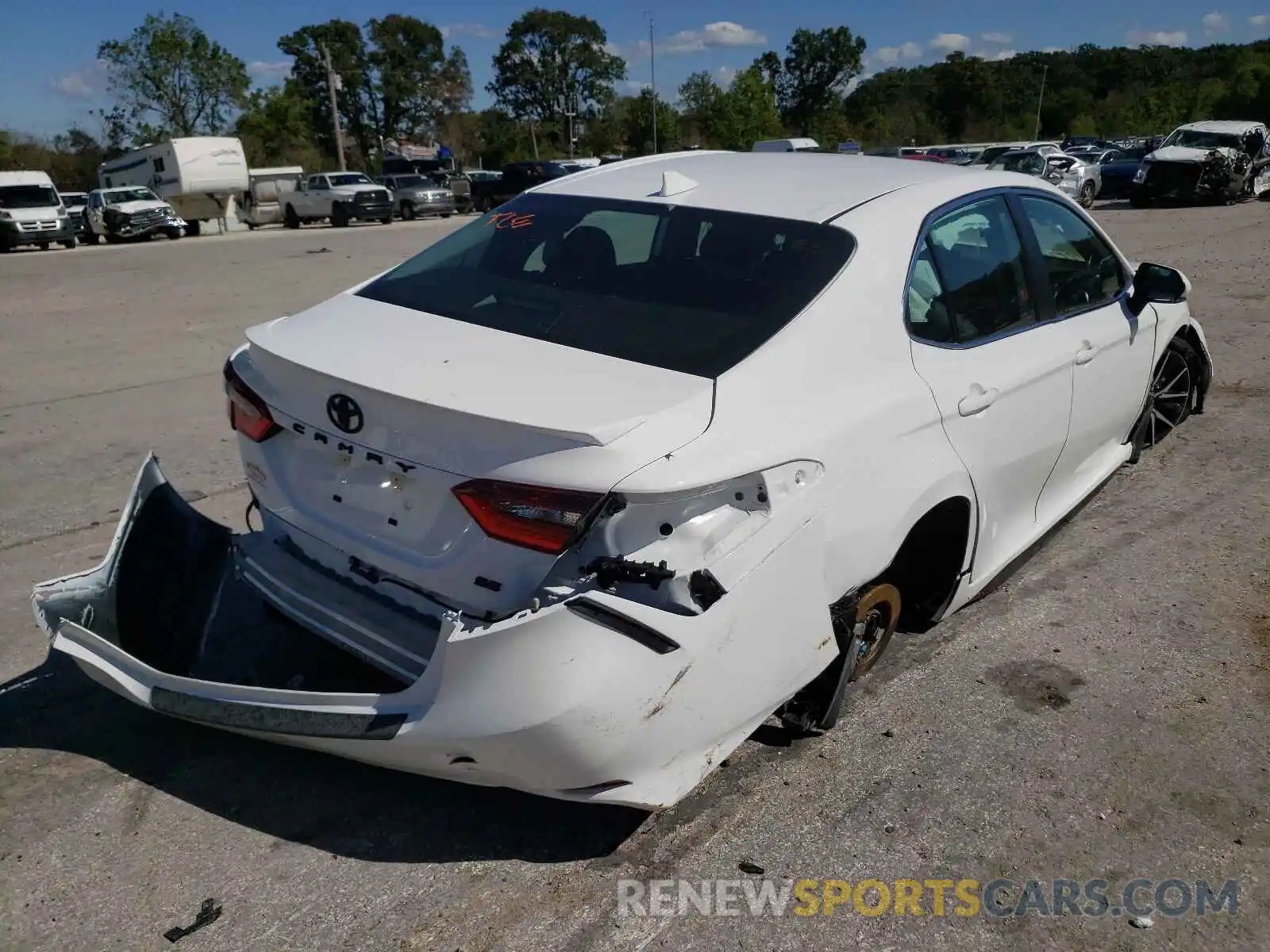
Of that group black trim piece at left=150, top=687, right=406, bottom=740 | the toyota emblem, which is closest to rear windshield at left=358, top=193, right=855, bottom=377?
the toyota emblem

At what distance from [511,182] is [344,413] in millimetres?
36371

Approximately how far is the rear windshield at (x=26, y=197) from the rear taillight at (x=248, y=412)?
94.5 feet

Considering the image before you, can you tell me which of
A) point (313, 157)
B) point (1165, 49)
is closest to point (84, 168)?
point (313, 157)

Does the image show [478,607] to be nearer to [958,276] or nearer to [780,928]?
[780,928]

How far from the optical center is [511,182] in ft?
122

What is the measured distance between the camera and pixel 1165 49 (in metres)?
101

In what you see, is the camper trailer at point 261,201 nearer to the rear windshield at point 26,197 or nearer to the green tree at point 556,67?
the rear windshield at point 26,197

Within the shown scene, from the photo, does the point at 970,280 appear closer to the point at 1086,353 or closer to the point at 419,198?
the point at 1086,353

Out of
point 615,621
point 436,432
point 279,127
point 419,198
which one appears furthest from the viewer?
point 279,127

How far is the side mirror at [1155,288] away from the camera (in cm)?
426

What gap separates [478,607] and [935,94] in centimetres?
10190

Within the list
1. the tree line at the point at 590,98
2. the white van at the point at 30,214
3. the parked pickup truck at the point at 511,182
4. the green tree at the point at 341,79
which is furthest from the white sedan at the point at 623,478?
the green tree at the point at 341,79

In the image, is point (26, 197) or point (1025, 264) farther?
point (26, 197)

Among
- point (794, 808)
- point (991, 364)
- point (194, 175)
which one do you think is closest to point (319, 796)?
point (794, 808)
